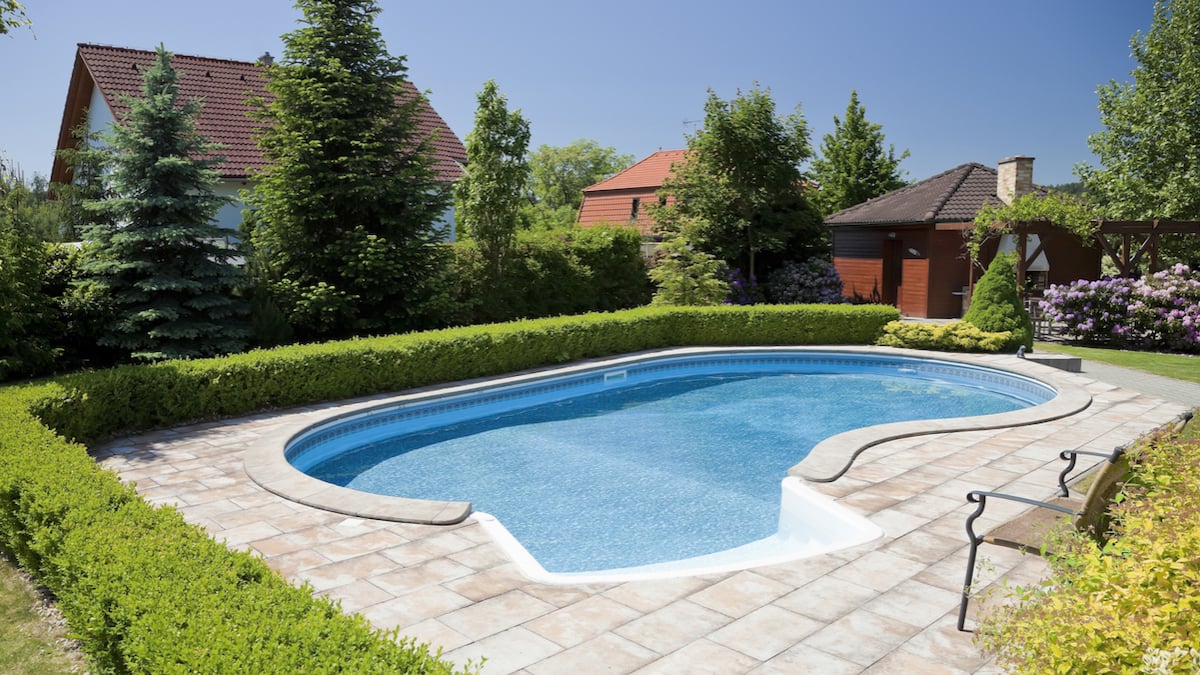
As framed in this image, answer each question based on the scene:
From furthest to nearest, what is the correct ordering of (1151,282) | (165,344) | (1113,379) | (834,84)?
(834,84)
(1151,282)
(1113,379)
(165,344)

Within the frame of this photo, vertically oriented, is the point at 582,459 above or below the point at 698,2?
below

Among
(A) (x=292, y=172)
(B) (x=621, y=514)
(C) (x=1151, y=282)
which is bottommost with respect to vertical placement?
(B) (x=621, y=514)

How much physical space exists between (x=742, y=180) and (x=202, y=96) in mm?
14749

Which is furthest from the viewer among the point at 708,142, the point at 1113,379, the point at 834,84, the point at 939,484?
the point at 834,84

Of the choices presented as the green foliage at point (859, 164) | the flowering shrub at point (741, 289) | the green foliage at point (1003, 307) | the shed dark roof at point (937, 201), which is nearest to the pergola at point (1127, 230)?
the green foliage at point (1003, 307)

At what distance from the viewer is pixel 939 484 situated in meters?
7.41

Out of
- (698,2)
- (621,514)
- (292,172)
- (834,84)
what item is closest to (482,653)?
(621,514)

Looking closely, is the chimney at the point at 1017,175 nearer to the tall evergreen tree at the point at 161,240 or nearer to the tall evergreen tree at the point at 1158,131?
the tall evergreen tree at the point at 1158,131

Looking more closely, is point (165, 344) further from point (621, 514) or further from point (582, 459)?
point (621, 514)

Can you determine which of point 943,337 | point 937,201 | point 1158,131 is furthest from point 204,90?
point 1158,131

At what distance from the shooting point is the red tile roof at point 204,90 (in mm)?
19031

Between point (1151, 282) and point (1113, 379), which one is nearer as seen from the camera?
point (1113, 379)

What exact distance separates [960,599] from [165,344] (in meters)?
11.3

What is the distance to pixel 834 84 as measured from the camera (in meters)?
32.8
